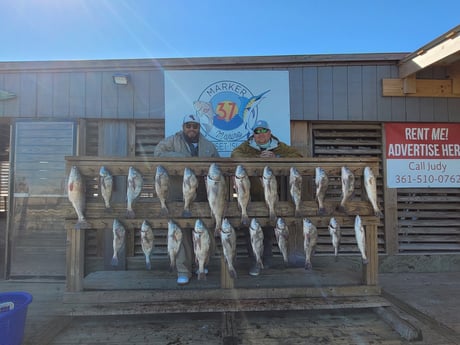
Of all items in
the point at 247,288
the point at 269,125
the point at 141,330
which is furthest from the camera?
the point at 269,125

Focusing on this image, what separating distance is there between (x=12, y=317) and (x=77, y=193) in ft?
3.67

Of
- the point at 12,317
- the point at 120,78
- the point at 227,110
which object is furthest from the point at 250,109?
the point at 12,317

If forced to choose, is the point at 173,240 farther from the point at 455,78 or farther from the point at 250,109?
the point at 455,78

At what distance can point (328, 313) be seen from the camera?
3.23 meters

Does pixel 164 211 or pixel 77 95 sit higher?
pixel 77 95

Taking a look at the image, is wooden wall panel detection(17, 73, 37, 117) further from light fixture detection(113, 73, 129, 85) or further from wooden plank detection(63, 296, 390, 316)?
wooden plank detection(63, 296, 390, 316)

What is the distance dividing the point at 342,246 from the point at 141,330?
3020mm

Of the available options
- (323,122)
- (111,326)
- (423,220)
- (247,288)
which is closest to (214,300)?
(247,288)

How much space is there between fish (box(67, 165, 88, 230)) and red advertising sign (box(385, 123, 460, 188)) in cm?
401

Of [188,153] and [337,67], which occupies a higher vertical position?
[337,67]

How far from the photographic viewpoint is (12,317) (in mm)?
2240

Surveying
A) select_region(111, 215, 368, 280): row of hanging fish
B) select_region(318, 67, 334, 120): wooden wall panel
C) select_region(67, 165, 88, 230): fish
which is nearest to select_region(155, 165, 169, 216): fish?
select_region(111, 215, 368, 280): row of hanging fish

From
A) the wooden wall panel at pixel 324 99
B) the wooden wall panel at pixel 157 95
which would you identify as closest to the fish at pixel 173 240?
the wooden wall panel at pixel 157 95

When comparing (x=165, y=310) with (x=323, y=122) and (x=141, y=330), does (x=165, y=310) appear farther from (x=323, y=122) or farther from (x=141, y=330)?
(x=323, y=122)
